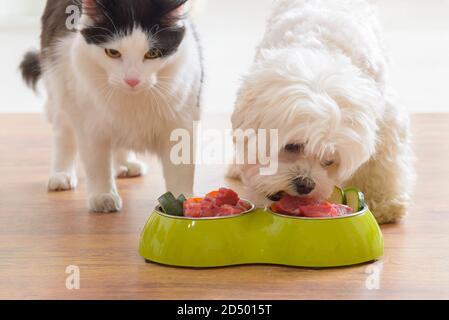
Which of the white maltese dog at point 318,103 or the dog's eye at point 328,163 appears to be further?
the dog's eye at point 328,163

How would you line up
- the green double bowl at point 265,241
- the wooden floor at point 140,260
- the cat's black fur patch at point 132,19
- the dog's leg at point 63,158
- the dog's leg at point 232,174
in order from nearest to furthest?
the wooden floor at point 140,260, the green double bowl at point 265,241, the cat's black fur patch at point 132,19, the dog's leg at point 63,158, the dog's leg at point 232,174

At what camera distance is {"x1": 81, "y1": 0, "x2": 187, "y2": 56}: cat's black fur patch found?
2486 mm

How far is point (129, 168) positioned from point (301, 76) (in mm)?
1544

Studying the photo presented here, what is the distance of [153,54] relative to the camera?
8.38ft

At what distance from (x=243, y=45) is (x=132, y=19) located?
410 cm

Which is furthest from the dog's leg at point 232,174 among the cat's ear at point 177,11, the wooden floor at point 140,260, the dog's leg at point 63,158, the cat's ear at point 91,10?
the cat's ear at point 91,10

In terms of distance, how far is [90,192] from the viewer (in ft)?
9.73

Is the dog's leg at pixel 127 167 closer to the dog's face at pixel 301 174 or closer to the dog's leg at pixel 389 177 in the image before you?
the dog's leg at pixel 389 177

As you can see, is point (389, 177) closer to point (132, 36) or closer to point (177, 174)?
point (177, 174)

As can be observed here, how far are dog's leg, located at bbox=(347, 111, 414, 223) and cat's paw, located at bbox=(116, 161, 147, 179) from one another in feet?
3.80

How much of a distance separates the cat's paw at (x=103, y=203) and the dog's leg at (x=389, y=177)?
34.8 inches

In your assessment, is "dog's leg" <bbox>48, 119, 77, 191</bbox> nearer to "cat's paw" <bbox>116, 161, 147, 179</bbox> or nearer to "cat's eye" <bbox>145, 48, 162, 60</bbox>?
"cat's paw" <bbox>116, 161, 147, 179</bbox>

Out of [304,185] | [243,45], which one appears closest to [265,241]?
[304,185]

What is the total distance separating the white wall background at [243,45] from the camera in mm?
5738
